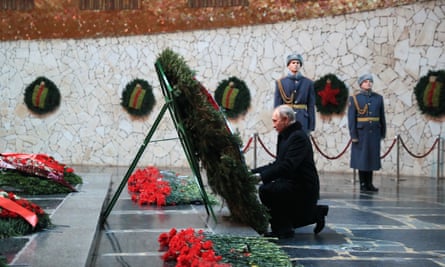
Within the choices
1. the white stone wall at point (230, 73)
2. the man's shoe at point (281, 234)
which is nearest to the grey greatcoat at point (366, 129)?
the white stone wall at point (230, 73)

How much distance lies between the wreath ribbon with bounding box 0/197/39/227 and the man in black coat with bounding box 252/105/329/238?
1.87 m

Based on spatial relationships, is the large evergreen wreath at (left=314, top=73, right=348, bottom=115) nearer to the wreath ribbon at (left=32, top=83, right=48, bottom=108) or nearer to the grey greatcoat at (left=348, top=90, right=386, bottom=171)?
the grey greatcoat at (left=348, top=90, right=386, bottom=171)

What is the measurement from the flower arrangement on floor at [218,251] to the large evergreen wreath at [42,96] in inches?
422

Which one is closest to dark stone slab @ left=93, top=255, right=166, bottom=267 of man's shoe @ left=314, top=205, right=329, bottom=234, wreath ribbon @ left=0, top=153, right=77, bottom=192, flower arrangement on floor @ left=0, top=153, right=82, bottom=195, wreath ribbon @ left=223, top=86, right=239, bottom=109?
man's shoe @ left=314, top=205, right=329, bottom=234

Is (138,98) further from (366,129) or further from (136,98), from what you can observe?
(366,129)

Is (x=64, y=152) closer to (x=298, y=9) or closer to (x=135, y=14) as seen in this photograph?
(x=135, y=14)

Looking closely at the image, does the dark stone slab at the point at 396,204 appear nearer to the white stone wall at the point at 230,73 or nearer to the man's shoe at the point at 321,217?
the man's shoe at the point at 321,217

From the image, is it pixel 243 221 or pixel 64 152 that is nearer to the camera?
pixel 243 221

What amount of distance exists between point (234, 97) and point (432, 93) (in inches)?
146

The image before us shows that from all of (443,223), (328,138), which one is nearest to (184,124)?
(443,223)

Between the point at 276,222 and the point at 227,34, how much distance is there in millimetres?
9221

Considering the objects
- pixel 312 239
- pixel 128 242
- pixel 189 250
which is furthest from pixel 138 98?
pixel 189 250

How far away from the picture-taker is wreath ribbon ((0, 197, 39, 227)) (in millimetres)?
4891

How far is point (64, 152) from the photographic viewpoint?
49.9 ft
